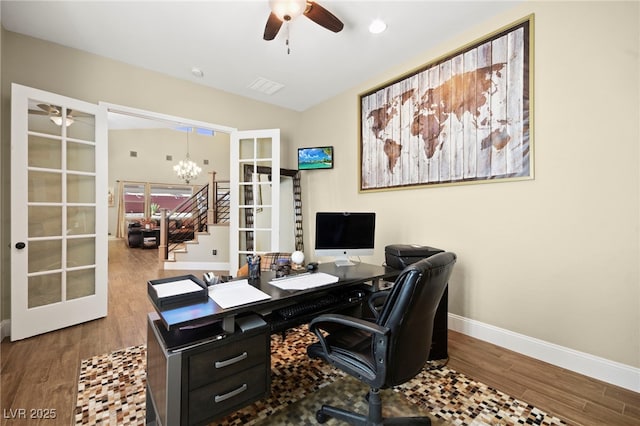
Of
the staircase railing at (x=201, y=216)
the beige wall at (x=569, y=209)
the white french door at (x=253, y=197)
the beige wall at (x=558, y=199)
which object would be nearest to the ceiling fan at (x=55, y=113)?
the beige wall at (x=558, y=199)

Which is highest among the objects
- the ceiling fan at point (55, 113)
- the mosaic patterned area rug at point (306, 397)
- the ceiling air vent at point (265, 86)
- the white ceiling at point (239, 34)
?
the ceiling air vent at point (265, 86)

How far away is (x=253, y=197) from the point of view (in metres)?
3.96

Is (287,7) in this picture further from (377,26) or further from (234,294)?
(234,294)

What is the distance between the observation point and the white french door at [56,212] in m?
2.43

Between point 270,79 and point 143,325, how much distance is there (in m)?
3.34

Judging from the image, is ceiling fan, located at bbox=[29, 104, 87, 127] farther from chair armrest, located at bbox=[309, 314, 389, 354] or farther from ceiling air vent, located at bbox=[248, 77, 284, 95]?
chair armrest, located at bbox=[309, 314, 389, 354]

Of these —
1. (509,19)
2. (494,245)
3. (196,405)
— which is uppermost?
(509,19)

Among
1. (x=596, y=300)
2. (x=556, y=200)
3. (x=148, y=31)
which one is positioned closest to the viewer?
(x=596, y=300)

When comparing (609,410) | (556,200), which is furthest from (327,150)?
(609,410)

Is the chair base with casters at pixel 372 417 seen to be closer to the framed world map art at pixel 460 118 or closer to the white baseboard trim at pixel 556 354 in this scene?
the white baseboard trim at pixel 556 354

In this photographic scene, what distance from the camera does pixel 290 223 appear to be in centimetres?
455

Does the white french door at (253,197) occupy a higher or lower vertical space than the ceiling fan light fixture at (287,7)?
lower

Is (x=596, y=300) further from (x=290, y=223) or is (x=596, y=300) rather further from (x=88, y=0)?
(x=88, y=0)

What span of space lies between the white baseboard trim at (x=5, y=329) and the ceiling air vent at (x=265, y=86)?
369 centimetres
